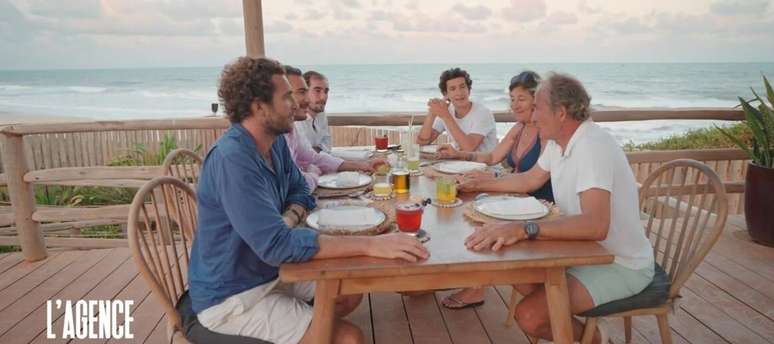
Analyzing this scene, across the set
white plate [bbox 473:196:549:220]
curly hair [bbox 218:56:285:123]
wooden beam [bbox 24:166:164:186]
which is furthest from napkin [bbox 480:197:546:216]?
wooden beam [bbox 24:166:164:186]

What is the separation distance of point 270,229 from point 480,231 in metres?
0.58

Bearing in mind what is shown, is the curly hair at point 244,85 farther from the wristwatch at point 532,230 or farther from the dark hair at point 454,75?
the dark hair at point 454,75

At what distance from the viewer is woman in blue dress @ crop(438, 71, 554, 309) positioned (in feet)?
8.23

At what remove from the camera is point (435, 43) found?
2264 cm

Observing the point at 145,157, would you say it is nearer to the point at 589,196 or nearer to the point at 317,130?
the point at 317,130

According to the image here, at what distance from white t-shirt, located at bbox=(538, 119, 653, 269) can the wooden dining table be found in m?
A: 0.29

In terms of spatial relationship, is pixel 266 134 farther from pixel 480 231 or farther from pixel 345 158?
pixel 345 158

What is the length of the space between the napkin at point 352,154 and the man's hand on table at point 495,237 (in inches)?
55.4

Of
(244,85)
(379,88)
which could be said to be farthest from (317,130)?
(379,88)

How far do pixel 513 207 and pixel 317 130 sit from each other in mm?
1748

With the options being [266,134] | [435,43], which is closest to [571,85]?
[266,134]

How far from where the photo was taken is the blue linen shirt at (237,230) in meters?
1.30

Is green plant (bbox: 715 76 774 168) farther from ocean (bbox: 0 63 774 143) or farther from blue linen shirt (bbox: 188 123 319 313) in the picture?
ocean (bbox: 0 63 774 143)

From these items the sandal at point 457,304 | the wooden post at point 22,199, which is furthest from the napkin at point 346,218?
the wooden post at point 22,199
